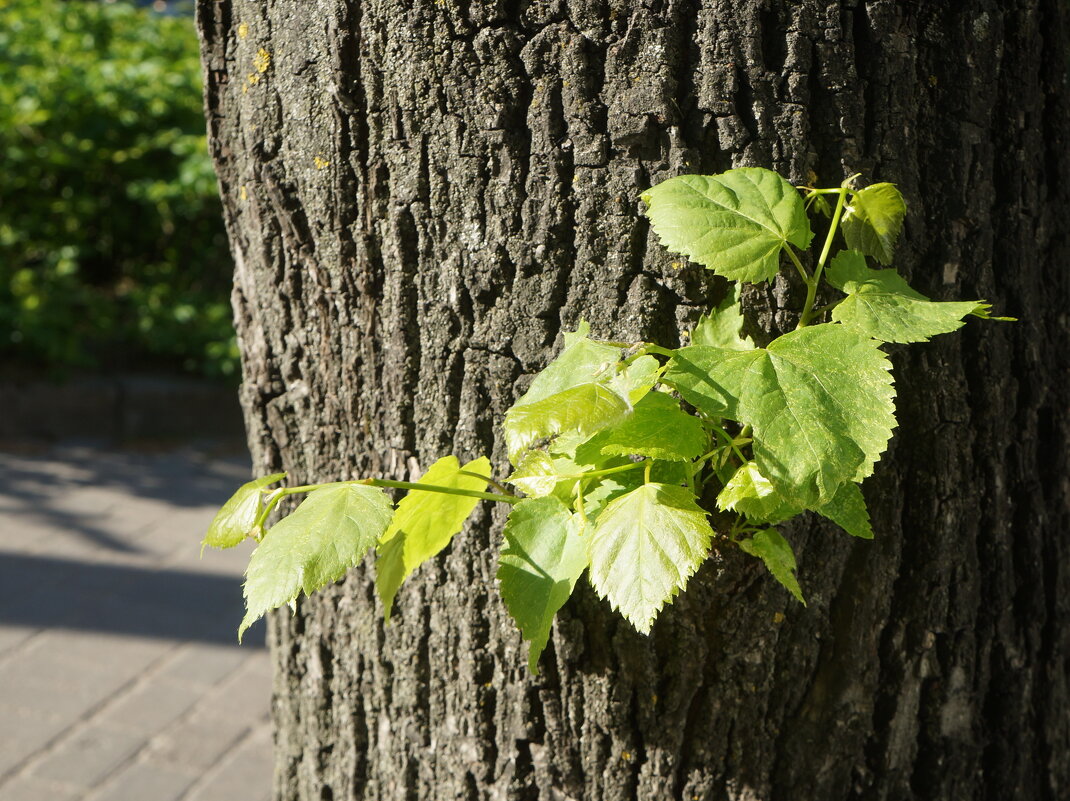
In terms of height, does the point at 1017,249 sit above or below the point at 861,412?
above

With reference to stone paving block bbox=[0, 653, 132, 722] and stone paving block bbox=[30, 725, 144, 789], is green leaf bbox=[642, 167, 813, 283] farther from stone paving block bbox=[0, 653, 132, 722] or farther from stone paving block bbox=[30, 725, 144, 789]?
stone paving block bbox=[0, 653, 132, 722]

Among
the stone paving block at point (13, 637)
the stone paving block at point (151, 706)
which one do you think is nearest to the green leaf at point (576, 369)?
the stone paving block at point (151, 706)

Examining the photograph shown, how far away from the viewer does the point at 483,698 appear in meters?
1.44

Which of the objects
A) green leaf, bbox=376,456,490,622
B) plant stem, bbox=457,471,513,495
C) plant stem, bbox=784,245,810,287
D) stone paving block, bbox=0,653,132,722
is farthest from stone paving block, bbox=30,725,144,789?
plant stem, bbox=784,245,810,287

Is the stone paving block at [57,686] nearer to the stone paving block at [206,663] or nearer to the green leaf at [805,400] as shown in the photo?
the stone paving block at [206,663]

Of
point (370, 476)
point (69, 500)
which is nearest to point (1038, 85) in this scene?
point (370, 476)

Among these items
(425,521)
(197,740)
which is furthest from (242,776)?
(425,521)

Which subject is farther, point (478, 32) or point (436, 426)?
point (436, 426)

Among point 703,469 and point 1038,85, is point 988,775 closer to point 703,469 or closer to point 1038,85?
point 703,469

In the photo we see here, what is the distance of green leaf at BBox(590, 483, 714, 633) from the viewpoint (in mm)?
998

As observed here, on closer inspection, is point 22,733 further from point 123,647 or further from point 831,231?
point 831,231

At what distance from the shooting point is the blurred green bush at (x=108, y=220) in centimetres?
566

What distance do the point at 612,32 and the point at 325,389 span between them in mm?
618

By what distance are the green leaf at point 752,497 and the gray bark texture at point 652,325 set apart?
19 cm
